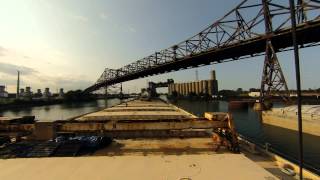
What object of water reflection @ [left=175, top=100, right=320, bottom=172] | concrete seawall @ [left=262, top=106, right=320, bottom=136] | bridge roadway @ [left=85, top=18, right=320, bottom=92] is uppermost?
bridge roadway @ [left=85, top=18, right=320, bottom=92]

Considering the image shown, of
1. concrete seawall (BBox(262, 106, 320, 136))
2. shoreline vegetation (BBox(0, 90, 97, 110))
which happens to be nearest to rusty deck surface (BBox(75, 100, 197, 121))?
concrete seawall (BBox(262, 106, 320, 136))

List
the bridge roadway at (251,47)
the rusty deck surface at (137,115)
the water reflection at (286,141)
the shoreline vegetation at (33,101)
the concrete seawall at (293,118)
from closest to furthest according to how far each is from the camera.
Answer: the water reflection at (286,141), the rusty deck surface at (137,115), the concrete seawall at (293,118), the bridge roadway at (251,47), the shoreline vegetation at (33,101)

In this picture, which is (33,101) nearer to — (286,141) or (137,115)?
(137,115)

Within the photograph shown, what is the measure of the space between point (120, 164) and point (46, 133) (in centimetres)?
811

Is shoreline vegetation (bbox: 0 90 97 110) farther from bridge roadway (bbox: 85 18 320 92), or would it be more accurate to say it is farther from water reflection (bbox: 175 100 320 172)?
water reflection (bbox: 175 100 320 172)

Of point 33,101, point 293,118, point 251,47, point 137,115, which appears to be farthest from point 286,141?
point 33,101

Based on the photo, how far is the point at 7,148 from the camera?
14.7 m

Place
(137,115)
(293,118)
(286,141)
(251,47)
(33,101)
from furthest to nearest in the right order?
(33,101) → (251,47) → (293,118) → (137,115) → (286,141)

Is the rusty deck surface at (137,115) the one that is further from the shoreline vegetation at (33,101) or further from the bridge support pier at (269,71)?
the shoreline vegetation at (33,101)

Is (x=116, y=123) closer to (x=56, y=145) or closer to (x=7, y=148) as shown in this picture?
(x=56, y=145)

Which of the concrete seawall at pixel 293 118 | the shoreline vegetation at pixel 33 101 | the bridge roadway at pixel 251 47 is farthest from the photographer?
the shoreline vegetation at pixel 33 101

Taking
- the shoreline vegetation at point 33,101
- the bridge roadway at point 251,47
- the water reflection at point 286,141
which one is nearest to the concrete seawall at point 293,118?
the water reflection at point 286,141

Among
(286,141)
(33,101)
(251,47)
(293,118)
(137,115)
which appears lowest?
(286,141)

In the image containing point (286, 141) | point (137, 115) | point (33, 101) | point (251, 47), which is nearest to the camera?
point (286, 141)
